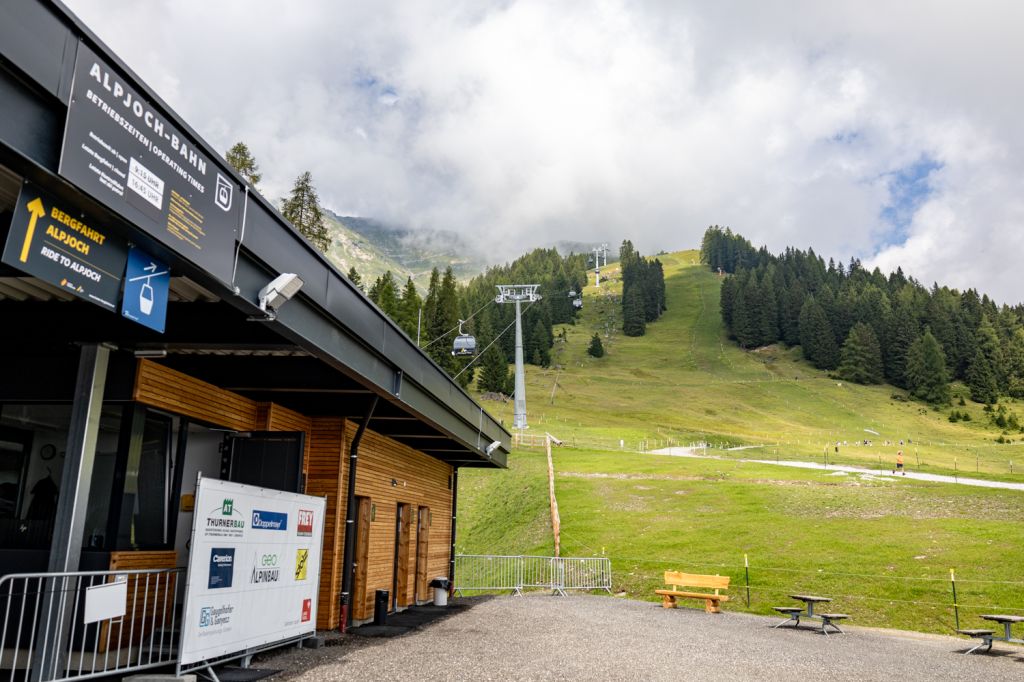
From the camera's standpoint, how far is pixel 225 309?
768cm

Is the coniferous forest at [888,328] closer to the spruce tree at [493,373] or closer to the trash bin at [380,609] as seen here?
the spruce tree at [493,373]

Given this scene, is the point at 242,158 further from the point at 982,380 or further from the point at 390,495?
the point at 982,380

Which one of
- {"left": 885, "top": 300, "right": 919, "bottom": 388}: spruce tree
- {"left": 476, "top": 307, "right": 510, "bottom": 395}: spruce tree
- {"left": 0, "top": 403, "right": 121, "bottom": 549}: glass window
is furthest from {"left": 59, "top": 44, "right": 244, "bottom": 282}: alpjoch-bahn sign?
{"left": 885, "top": 300, "right": 919, "bottom": 388}: spruce tree

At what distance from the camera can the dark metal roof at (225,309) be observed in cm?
418

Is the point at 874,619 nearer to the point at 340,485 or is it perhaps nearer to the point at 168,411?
the point at 340,485

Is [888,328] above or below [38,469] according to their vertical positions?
above

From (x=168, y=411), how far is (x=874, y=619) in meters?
18.8

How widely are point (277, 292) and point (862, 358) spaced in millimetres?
131321

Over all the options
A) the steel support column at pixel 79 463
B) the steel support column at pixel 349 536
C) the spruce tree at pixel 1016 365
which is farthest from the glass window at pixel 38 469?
the spruce tree at pixel 1016 365

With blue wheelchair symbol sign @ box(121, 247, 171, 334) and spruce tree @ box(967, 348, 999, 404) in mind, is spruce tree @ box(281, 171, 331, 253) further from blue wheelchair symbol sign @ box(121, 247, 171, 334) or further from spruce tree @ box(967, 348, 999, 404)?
spruce tree @ box(967, 348, 999, 404)

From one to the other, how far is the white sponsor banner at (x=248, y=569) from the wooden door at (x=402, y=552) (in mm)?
6010

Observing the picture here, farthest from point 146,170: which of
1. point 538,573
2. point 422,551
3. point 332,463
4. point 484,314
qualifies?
point 484,314

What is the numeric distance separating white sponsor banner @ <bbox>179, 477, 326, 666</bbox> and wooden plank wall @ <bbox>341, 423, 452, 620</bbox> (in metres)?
3.33

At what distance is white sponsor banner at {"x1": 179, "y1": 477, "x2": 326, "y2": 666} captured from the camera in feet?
24.9
